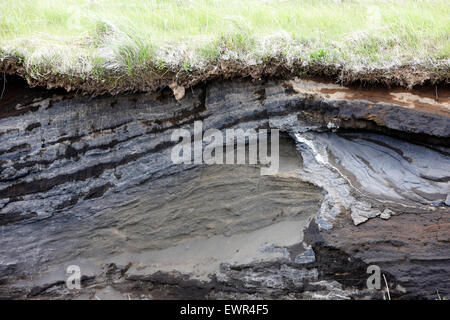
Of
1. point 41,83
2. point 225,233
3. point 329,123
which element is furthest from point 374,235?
point 41,83

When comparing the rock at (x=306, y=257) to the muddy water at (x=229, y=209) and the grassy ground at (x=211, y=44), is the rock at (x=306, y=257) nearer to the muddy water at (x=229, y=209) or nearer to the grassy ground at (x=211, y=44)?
the muddy water at (x=229, y=209)

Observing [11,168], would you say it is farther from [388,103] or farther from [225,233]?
[388,103]

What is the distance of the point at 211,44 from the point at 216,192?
161cm

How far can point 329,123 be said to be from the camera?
12.1 feet

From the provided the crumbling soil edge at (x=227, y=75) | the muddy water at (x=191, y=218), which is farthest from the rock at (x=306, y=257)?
the crumbling soil edge at (x=227, y=75)

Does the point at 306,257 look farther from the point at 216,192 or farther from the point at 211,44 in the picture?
the point at 211,44

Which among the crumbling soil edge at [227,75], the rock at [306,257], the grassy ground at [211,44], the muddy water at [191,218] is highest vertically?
the grassy ground at [211,44]

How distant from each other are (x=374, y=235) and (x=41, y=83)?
3784mm

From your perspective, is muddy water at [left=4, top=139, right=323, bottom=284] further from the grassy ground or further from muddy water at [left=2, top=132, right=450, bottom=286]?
the grassy ground

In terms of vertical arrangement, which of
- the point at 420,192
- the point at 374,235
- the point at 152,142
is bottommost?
the point at 374,235

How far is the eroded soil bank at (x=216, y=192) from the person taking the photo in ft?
11.6

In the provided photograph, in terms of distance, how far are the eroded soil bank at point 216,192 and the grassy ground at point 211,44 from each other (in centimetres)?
22

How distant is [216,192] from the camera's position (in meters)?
3.81

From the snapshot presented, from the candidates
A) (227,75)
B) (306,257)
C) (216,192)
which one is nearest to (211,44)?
(227,75)
